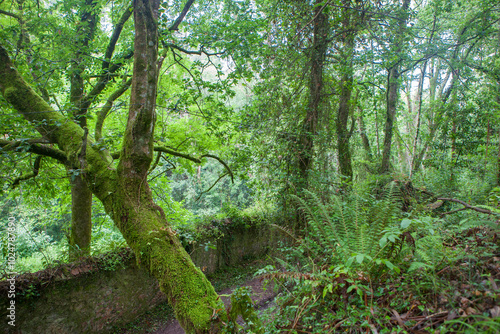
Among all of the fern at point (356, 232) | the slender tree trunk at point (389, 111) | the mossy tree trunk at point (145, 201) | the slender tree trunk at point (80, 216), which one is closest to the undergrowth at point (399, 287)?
the fern at point (356, 232)

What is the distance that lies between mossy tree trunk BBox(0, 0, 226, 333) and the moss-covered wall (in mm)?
988

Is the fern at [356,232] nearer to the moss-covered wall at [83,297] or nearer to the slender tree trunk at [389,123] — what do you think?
the moss-covered wall at [83,297]

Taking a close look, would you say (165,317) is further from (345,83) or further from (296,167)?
(345,83)

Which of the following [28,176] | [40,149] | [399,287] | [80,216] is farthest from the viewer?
[80,216]

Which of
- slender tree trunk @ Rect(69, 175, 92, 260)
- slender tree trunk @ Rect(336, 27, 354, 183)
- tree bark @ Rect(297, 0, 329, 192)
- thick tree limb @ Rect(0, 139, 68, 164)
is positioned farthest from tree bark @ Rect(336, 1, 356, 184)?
slender tree trunk @ Rect(69, 175, 92, 260)

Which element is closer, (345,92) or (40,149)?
(40,149)

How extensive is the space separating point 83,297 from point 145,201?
272 cm

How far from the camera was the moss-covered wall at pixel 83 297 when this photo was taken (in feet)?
12.5

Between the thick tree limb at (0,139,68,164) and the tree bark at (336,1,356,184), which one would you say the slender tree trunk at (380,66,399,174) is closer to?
the tree bark at (336,1,356,184)

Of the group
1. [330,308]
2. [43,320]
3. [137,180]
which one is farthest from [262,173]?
[43,320]

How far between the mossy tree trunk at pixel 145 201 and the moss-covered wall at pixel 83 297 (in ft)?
3.24

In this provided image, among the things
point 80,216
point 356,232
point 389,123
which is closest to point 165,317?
point 80,216

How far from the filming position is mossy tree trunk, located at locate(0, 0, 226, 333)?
2553 mm

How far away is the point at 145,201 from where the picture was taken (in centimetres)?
329
